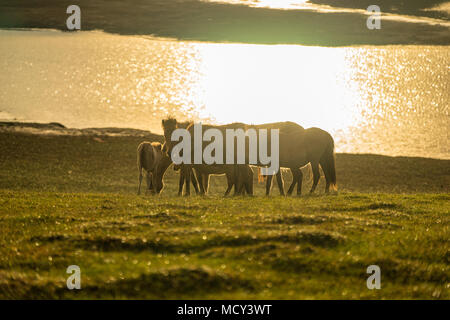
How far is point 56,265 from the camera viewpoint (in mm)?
14570

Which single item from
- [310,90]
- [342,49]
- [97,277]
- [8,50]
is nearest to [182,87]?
[310,90]

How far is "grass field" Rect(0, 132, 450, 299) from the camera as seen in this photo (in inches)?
523

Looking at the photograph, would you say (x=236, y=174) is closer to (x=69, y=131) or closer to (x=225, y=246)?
(x=225, y=246)

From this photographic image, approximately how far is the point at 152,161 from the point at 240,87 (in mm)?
80133

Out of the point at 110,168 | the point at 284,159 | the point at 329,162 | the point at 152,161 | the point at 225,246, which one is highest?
the point at 284,159

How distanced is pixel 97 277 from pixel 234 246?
351 centimetres

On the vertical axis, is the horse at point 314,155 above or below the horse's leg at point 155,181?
above

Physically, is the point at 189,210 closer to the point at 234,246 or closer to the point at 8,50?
the point at 234,246

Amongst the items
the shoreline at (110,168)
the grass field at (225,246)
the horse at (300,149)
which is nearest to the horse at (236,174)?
the horse at (300,149)

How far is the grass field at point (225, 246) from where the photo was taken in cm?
1327

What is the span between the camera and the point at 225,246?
15875 millimetres

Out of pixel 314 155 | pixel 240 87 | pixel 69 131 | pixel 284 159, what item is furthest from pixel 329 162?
pixel 240 87

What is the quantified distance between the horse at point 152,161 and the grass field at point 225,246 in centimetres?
596

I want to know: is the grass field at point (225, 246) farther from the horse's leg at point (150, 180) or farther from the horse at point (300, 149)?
the horse's leg at point (150, 180)
